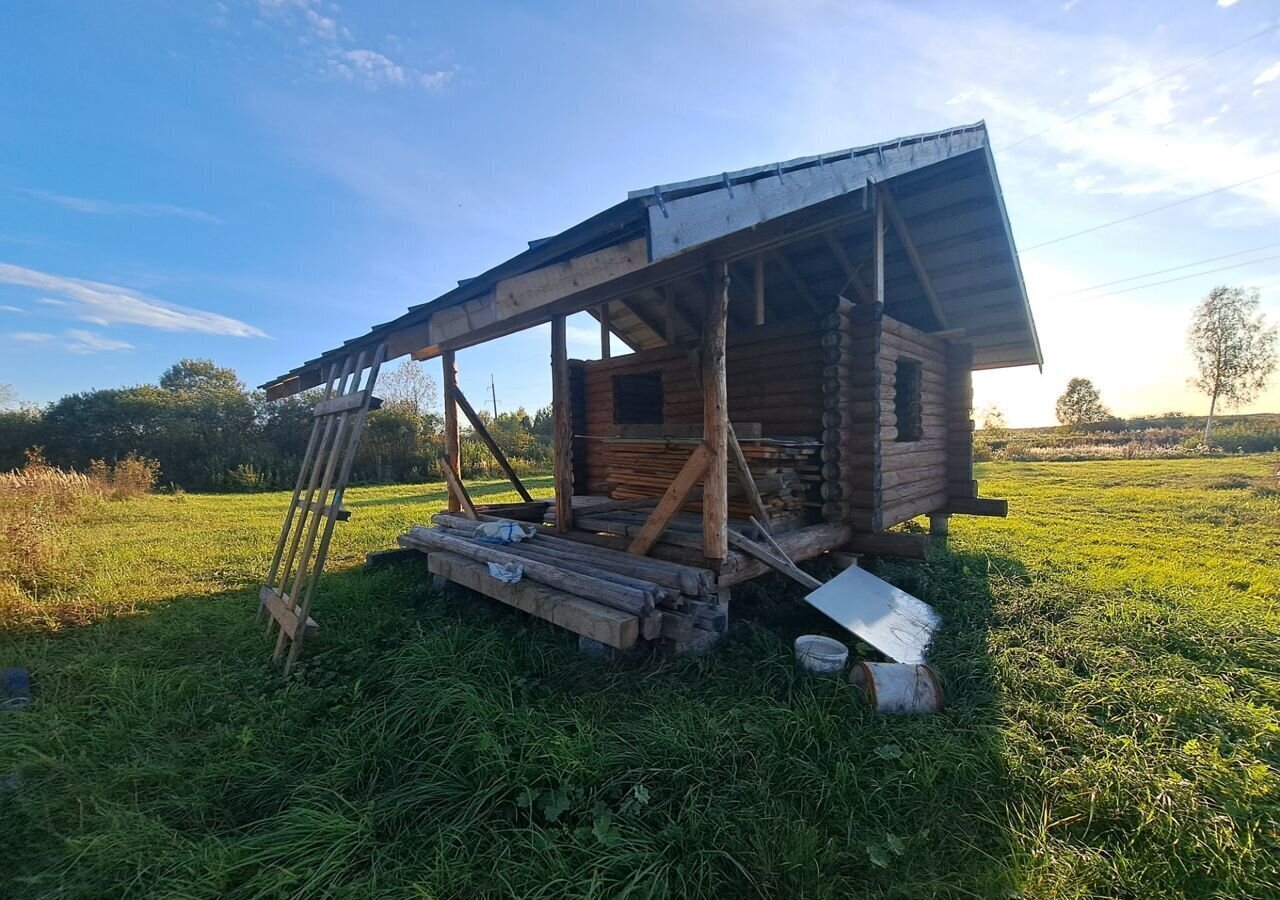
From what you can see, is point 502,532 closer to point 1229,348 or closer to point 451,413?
point 451,413

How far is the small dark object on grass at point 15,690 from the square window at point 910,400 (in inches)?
355

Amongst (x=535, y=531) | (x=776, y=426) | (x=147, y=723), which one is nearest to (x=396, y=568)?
(x=535, y=531)

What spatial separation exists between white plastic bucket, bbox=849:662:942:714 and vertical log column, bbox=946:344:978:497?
236 inches

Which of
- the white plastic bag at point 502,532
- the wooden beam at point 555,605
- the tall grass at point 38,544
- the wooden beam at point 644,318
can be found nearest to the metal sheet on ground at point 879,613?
the wooden beam at point 555,605

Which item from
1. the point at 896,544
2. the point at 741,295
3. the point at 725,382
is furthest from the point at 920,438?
the point at 725,382

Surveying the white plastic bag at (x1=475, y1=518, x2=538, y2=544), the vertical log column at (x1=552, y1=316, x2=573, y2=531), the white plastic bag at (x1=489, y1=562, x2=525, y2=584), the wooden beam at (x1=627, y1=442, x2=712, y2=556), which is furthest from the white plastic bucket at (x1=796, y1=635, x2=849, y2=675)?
the white plastic bag at (x1=475, y1=518, x2=538, y2=544)

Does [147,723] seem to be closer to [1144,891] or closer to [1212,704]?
[1144,891]

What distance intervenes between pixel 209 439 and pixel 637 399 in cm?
2257

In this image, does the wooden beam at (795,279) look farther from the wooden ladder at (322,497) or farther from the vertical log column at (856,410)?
the wooden ladder at (322,497)

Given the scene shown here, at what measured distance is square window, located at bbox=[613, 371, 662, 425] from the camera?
26.9ft

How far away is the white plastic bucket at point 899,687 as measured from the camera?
3.39 m

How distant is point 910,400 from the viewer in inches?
289

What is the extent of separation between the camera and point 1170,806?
2502mm

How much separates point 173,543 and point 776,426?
1030 centimetres
